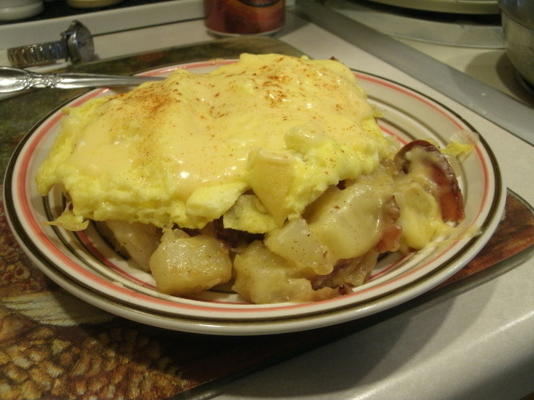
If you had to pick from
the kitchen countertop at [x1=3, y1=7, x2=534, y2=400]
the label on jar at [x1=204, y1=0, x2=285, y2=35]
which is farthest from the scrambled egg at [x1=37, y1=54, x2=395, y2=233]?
the label on jar at [x1=204, y1=0, x2=285, y2=35]

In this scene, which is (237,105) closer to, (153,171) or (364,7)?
(153,171)

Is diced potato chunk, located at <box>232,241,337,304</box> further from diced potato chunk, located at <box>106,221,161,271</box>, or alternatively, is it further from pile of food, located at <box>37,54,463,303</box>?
diced potato chunk, located at <box>106,221,161,271</box>

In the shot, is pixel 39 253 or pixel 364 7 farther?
pixel 364 7

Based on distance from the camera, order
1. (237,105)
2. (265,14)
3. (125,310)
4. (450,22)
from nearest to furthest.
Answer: (125,310) → (237,105) → (265,14) → (450,22)

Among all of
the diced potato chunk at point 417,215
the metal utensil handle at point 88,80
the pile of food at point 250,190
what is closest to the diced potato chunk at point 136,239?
the pile of food at point 250,190

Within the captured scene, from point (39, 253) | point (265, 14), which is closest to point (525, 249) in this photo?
point (39, 253)

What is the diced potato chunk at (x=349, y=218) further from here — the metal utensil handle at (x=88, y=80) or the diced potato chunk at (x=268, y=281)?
the metal utensil handle at (x=88, y=80)
